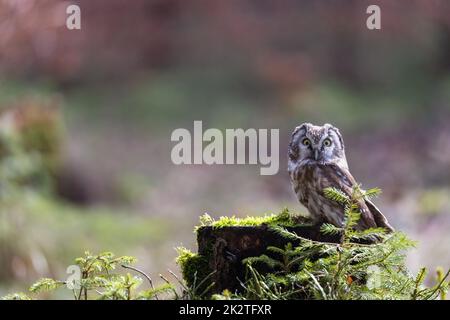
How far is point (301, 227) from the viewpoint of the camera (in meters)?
1.97

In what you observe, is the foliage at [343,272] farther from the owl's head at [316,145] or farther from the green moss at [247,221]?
the owl's head at [316,145]

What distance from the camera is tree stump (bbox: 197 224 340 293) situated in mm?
1850

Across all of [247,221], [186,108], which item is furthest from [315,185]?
[186,108]

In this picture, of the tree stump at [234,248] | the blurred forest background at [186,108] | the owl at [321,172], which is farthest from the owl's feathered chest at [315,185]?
the blurred forest background at [186,108]

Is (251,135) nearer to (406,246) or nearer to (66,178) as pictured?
(66,178)

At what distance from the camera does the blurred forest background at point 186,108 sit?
19.0 ft

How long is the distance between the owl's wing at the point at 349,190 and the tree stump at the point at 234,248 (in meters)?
0.38

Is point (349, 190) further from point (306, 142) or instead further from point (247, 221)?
point (247, 221)

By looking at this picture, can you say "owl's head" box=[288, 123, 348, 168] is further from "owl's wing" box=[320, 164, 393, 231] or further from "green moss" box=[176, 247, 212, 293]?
"green moss" box=[176, 247, 212, 293]

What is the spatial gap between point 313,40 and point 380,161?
3062mm

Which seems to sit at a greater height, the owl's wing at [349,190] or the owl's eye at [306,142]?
the owl's eye at [306,142]
